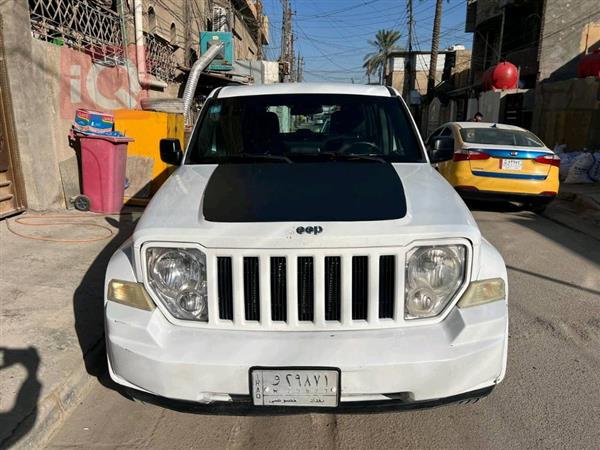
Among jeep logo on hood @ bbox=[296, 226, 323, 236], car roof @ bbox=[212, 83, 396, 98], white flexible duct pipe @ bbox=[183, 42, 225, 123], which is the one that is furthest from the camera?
white flexible duct pipe @ bbox=[183, 42, 225, 123]

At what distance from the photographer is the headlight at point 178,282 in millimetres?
2375

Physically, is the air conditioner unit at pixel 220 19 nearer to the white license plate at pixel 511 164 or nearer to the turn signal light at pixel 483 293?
the white license plate at pixel 511 164

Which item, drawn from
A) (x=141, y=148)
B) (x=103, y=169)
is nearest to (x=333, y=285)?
(x=103, y=169)

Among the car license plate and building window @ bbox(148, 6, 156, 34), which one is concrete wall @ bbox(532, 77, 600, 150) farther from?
the car license plate

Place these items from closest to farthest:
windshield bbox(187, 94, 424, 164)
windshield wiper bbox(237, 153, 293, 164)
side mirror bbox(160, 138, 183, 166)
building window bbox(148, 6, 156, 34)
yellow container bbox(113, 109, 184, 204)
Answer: windshield wiper bbox(237, 153, 293, 164) < windshield bbox(187, 94, 424, 164) < side mirror bbox(160, 138, 183, 166) < yellow container bbox(113, 109, 184, 204) < building window bbox(148, 6, 156, 34)

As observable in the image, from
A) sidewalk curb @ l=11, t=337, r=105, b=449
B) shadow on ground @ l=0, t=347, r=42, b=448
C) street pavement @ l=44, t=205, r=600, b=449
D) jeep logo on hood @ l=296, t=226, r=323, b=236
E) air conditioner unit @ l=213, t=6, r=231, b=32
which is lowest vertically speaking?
street pavement @ l=44, t=205, r=600, b=449

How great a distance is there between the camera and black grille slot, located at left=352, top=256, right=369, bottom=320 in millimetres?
2318

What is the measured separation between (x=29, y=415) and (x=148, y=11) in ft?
46.2

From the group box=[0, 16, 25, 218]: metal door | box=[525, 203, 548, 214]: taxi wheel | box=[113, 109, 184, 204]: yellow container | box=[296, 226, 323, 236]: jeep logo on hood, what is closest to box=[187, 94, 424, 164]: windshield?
box=[296, 226, 323, 236]: jeep logo on hood

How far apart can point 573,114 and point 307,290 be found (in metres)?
15.9

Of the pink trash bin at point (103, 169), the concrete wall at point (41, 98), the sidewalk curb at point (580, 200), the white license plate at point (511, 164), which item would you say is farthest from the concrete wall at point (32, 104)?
the sidewalk curb at point (580, 200)

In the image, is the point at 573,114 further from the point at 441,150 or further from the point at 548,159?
the point at 441,150

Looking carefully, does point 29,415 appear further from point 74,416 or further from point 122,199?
point 122,199

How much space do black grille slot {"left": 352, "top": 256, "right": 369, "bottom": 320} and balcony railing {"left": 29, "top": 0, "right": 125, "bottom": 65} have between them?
773cm
